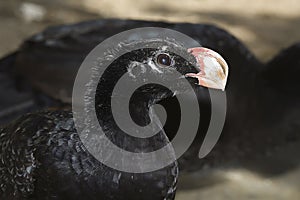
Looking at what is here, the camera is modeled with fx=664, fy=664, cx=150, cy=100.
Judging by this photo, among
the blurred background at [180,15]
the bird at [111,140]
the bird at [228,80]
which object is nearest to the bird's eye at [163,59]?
the bird at [111,140]

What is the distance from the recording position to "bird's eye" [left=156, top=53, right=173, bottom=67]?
2434 mm

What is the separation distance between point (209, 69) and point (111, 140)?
0.46 metres

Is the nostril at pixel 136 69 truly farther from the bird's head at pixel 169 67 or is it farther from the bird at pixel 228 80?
the bird at pixel 228 80

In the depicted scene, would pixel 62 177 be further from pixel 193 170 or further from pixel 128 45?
pixel 193 170

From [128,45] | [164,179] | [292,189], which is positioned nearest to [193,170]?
[292,189]

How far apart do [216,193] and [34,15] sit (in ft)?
7.36

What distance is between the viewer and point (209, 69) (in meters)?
2.47

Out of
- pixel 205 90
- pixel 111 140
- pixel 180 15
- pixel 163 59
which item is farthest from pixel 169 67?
pixel 180 15

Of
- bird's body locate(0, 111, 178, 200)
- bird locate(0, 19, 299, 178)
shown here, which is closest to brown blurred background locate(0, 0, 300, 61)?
bird locate(0, 19, 299, 178)

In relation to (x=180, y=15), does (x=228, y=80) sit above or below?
above

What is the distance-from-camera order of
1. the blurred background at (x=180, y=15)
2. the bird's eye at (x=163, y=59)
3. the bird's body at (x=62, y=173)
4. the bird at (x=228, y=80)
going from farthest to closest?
the blurred background at (x=180, y=15) < the bird at (x=228, y=80) < the bird's body at (x=62, y=173) < the bird's eye at (x=163, y=59)

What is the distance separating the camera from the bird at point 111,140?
2.45 metres

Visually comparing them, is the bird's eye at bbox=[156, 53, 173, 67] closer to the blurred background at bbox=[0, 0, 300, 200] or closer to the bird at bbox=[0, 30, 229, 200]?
the bird at bbox=[0, 30, 229, 200]

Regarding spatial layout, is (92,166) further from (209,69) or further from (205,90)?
(205,90)
